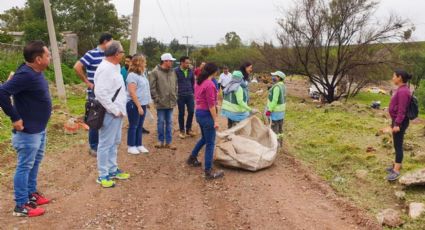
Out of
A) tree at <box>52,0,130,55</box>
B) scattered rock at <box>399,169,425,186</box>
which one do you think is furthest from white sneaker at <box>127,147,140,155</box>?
tree at <box>52,0,130,55</box>

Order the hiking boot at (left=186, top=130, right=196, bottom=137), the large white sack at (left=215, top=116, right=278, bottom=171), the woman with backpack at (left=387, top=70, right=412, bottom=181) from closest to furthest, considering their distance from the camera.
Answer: the woman with backpack at (left=387, top=70, right=412, bottom=181) < the large white sack at (left=215, top=116, right=278, bottom=171) < the hiking boot at (left=186, top=130, right=196, bottom=137)

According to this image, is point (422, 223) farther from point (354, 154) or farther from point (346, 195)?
point (354, 154)

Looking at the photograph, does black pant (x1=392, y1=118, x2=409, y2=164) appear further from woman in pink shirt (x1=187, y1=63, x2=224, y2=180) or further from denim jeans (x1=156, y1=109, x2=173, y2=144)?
denim jeans (x1=156, y1=109, x2=173, y2=144)

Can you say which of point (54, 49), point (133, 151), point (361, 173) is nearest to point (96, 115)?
point (133, 151)

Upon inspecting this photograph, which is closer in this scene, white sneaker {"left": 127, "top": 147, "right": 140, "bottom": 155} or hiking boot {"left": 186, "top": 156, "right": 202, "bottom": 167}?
hiking boot {"left": 186, "top": 156, "right": 202, "bottom": 167}

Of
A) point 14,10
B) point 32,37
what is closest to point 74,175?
point 32,37

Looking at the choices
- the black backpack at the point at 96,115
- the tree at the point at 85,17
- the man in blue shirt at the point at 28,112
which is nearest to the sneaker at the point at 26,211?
the man in blue shirt at the point at 28,112

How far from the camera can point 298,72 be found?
2416 centimetres

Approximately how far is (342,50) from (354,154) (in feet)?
50.7

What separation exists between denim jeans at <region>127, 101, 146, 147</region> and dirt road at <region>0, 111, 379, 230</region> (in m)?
0.40

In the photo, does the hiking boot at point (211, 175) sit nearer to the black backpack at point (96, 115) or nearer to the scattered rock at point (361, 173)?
the black backpack at point (96, 115)

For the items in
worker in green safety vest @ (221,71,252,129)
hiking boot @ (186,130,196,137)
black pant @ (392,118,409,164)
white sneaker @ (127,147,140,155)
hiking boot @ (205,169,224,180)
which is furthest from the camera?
hiking boot @ (186,130,196,137)

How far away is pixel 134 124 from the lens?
717 cm

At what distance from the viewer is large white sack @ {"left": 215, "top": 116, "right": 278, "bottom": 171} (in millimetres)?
6672
